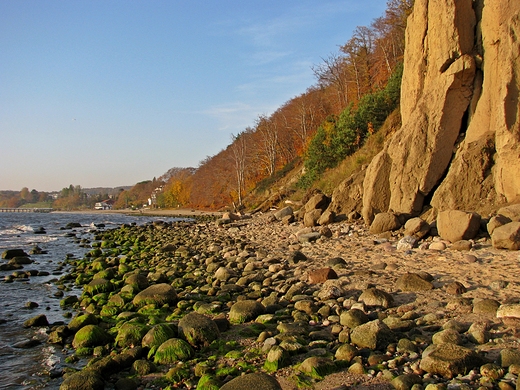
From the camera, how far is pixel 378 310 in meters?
7.33

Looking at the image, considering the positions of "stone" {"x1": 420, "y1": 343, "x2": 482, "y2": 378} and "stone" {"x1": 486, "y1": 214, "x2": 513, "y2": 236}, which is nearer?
"stone" {"x1": 420, "y1": 343, "x2": 482, "y2": 378}

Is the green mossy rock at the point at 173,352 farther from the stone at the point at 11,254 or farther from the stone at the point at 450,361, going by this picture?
the stone at the point at 11,254

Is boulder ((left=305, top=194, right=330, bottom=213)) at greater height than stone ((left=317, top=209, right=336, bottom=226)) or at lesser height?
greater

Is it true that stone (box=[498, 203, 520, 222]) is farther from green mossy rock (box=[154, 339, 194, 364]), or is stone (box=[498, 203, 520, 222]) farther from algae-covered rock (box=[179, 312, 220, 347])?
green mossy rock (box=[154, 339, 194, 364])

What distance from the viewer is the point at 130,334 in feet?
23.0

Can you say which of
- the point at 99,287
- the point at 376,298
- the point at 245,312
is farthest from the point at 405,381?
the point at 99,287

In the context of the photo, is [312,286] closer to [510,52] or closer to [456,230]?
[456,230]

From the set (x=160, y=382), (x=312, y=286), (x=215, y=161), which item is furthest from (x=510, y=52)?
(x=215, y=161)

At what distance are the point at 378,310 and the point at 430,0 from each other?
13660 millimetres

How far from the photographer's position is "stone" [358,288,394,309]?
24.5 ft

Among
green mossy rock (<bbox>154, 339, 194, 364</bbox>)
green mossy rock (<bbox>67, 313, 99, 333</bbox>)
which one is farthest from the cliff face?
green mossy rock (<bbox>67, 313, 99, 333</bbox>)

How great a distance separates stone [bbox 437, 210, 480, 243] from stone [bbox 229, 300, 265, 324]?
622 centimetres

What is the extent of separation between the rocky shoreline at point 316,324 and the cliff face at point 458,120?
2.45 m

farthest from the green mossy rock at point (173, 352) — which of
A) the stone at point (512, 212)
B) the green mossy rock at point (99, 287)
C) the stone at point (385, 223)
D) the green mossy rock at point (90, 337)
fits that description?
the stone at point (385, 223)
